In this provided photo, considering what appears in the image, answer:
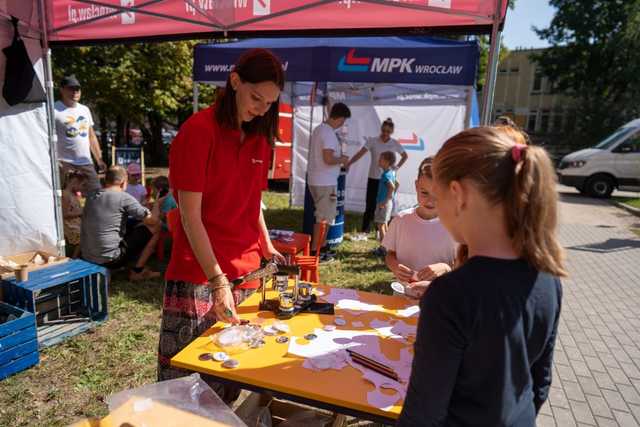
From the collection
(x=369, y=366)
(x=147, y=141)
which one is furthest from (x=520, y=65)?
(x=369, y=366)

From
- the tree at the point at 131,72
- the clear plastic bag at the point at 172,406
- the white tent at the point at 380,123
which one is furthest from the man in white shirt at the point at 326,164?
the tree at the point at 131,72

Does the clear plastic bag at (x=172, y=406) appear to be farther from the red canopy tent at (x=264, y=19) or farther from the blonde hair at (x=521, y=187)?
the red canopy tent at (x=264, y=19)

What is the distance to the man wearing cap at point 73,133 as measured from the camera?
16.9 feet

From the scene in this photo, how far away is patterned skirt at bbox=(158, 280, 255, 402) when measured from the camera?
1834 millimetres

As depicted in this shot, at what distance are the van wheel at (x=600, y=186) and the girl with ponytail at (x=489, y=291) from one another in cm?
1501

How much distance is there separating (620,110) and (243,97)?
90.1ft

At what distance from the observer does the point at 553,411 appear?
2.86 meters

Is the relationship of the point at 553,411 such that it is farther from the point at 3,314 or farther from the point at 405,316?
the point at 3,314

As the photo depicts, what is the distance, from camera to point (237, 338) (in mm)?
1693

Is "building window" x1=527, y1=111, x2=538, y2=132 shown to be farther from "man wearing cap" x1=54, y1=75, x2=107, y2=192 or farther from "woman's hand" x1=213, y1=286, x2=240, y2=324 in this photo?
"woman's hand" x1=213, y1=286, x2=240, y2=324

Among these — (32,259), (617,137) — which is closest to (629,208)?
(617,137)

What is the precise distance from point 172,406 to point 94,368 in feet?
6.99

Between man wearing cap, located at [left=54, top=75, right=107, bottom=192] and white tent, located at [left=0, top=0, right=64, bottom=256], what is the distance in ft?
3.33

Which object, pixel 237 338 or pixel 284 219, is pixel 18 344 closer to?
pixel 237 338
